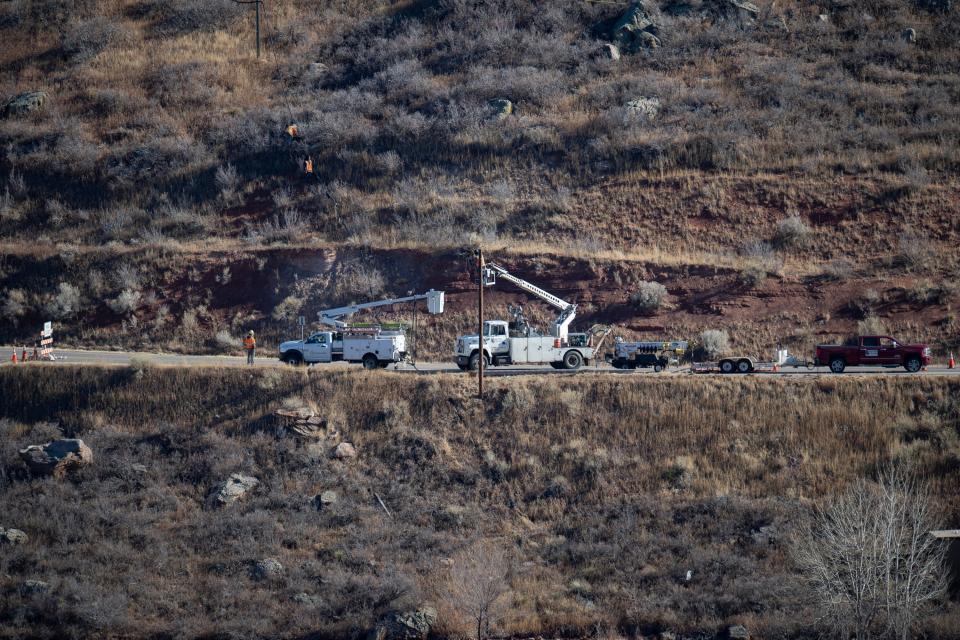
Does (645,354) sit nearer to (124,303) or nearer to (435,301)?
(435,301)

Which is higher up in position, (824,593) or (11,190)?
(11,190)

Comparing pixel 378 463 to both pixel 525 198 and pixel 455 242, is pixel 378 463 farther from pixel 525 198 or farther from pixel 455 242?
pixel 525 198

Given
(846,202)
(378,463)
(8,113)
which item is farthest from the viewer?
(8,113)

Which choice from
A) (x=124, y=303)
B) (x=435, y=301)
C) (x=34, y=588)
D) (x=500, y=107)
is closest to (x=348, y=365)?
(x=435, y=301)

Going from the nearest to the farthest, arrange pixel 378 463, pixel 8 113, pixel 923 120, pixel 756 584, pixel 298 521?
1. pixel 756 584
2. pixel 298 521
3. pixel 378 463
4. pixel 923 120
5. pixel 8 113

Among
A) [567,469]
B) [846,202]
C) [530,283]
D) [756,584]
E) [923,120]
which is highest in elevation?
[923,120]

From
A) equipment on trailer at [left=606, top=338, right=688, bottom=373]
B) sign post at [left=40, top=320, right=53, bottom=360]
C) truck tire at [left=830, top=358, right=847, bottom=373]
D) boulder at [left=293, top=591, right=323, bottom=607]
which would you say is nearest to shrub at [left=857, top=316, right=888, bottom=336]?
truck tire at [left=830, top=358, right=847, bottom=373]

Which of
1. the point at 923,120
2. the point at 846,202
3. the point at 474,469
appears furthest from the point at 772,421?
the point at 923,120
